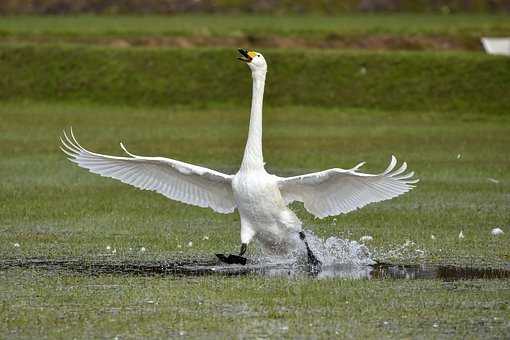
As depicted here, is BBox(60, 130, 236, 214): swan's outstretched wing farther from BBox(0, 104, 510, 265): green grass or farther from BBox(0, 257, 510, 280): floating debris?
BBox(0, 257, 510, 280): floating debris

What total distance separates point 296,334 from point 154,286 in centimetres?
216

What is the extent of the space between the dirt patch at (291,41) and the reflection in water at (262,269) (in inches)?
949

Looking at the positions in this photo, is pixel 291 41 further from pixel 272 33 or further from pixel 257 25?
pixel 257 25

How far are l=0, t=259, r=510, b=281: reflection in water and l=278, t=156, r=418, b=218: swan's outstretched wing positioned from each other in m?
0.56

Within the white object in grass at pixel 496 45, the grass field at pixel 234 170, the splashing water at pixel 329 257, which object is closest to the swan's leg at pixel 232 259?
the splashing water at pixel 329 257

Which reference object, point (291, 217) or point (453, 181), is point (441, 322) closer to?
point (291, 217)

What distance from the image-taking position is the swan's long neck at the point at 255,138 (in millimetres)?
11391

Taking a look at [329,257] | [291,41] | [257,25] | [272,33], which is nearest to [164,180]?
[329,257]

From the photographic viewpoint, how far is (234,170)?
61.1 feet

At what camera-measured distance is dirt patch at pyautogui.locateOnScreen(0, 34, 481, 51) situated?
3559 cm

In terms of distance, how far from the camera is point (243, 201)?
11461 millimetres

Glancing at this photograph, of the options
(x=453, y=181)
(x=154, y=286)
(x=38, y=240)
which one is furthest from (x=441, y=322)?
(x=453, y=181)

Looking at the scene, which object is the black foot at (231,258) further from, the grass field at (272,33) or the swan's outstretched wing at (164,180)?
the grass field at (272,33)

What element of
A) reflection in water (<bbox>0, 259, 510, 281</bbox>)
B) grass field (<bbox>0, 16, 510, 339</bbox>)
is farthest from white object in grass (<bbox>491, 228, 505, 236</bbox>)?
reflection in water (<bbox>0, 259, 510, 281</bbox>)
